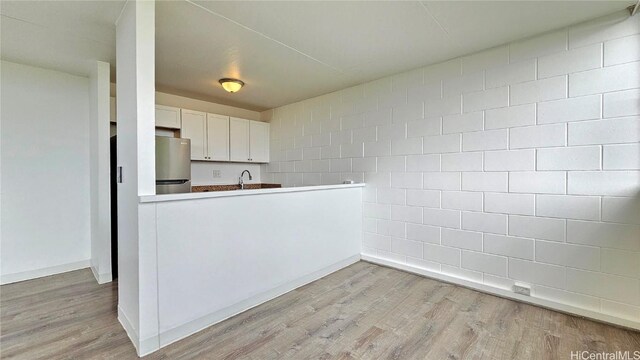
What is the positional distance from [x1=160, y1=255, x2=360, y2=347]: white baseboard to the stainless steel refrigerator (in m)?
1.50

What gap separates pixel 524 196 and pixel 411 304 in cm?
143

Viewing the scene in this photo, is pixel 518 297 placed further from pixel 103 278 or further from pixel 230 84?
pixel 103 278

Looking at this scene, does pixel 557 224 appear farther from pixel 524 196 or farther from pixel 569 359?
pixel 569 359

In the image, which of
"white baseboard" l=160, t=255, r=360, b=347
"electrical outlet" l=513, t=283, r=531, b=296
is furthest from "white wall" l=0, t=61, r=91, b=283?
"electrical outlet" l=513, t=283, r=531, b=296

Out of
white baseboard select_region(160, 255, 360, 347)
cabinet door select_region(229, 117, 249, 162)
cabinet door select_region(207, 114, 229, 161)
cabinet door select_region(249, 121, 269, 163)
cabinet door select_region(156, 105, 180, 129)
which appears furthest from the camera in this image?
cabinet door select_region(249, 121, 269, 163)

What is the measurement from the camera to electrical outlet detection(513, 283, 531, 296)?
2.42m

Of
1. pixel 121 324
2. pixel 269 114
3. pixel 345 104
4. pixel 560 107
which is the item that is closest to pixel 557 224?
pixel 560 107

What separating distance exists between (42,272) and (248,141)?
3.10 m

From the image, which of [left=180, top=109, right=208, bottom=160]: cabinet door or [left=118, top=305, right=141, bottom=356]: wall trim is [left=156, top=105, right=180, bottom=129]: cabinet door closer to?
[left=180, top=109, right=208, bottom=160]: cabinet door

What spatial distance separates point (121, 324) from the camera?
2076 millimetres

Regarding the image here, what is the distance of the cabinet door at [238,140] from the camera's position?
4535 millimetres

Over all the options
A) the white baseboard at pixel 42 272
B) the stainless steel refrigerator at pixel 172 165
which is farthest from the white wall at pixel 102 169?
the stainless steel refrigerator at pixel 172 165

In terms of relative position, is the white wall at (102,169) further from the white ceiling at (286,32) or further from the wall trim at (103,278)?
the white ceiling at (286,32)

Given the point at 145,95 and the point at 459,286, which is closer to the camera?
the point at 145,95
